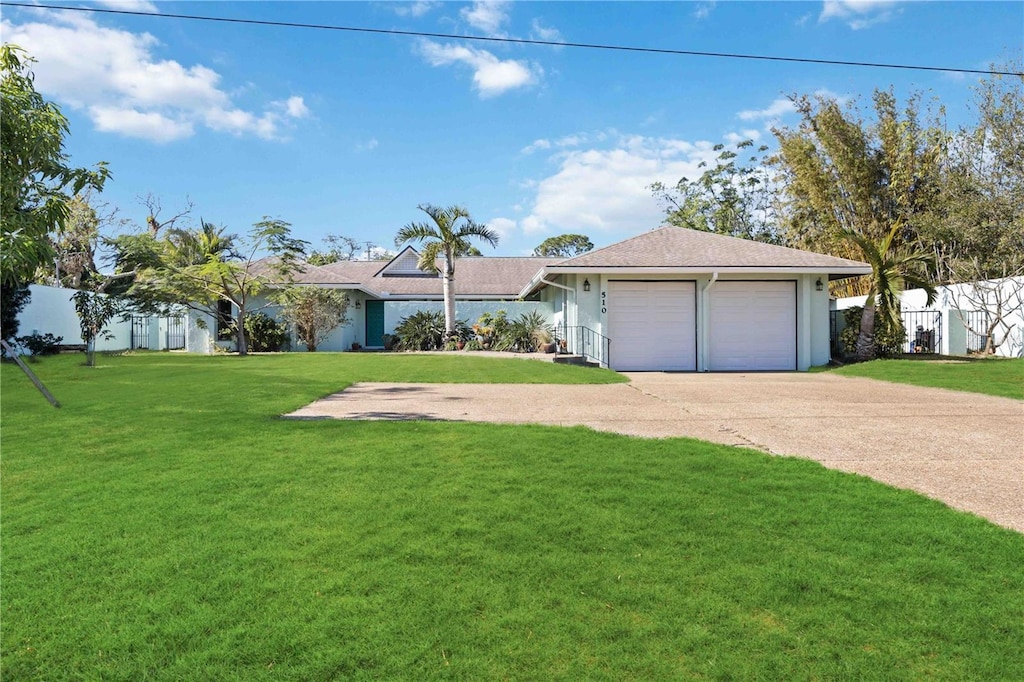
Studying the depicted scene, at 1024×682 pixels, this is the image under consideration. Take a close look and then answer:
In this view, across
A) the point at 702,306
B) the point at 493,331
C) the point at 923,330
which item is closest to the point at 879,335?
the point at 923,330

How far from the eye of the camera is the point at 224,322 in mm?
23125

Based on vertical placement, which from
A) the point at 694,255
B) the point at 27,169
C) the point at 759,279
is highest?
the point at 694,255

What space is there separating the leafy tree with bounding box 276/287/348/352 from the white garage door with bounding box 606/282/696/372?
37.7ft

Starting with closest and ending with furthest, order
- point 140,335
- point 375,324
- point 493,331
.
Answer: point 493,331 → point 375,324 → point 140,335

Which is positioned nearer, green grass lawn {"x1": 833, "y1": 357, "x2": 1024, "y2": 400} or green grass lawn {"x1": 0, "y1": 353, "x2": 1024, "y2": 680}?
green grass lawn {"x1": 0, "y1": 353, "x2": 1024, "y2": 680}

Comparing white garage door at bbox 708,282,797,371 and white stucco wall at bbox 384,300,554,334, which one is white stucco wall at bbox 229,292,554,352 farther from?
white garage door at bbox 708,282,797,371

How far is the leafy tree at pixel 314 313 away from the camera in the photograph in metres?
22.4

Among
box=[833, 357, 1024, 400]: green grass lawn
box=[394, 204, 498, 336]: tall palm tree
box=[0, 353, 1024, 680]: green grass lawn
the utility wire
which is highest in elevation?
the utility wire

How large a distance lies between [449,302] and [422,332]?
5.95ft

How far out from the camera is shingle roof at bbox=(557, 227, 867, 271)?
1614cm

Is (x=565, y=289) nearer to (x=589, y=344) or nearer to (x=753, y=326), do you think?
(x=589, y=344)

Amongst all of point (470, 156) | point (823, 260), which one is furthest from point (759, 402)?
point (470, 156)

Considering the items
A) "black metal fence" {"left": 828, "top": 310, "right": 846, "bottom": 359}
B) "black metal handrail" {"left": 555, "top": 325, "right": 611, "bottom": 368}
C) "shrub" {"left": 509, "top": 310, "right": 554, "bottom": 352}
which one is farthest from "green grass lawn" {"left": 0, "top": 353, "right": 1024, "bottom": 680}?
Result: "black metal fence" {"left": 828, "top": 310, "right": 846, "bottom": 359}

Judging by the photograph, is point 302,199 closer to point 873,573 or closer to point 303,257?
point 303,257
